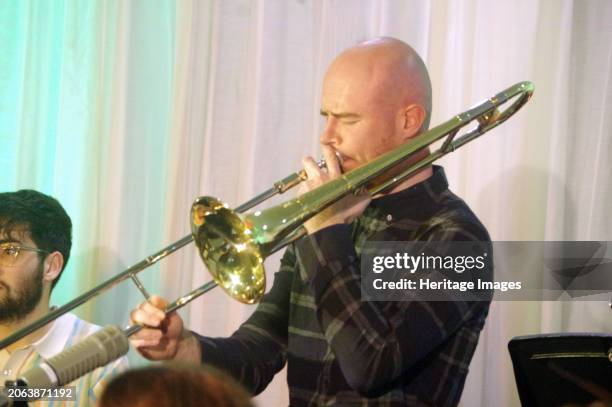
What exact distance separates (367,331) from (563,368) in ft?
1.62

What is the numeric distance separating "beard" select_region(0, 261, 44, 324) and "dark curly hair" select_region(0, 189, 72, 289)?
7cm

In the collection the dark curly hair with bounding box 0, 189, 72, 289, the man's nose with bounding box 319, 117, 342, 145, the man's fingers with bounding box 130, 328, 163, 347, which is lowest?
the man's fingers with bounding box 130, 328, 163, 347

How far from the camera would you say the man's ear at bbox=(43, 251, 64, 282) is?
233 centimetres

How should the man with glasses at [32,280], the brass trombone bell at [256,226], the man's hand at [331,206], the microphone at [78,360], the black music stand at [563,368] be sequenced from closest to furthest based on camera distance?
the microphone at [78,360]
the brass trombone bell at [256,226]
the man's hand at [331,206]
the black music stand at [563,368]
the man with glasses at [32,280]

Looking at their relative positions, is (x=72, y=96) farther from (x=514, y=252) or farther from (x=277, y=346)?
(x=514, y=252)

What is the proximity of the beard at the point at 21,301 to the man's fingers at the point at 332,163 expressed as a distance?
1003 millimetres

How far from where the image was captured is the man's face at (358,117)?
176 cm

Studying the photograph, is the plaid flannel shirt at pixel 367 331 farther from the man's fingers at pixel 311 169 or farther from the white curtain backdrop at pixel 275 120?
the white curtain backdrop at pixel 275 120

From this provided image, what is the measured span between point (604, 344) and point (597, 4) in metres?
1.11

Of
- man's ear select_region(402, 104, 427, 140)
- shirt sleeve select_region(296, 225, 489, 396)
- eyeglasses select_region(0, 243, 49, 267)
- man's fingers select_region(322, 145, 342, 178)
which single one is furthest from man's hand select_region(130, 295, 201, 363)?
eyeglasses select_region(0, 243, 49, 267)

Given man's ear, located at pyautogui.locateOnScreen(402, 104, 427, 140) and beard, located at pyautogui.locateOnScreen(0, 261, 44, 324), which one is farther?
beard, located at pyautogui.locateOnScreen(0, 261, 44, 324)

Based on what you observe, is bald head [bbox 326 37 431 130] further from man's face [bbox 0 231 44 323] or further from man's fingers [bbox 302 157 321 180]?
man's face [bbox 0 231 44 323]

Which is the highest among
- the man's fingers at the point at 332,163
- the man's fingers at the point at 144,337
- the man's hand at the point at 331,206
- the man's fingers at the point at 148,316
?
the man's fingers at the point at 332,163

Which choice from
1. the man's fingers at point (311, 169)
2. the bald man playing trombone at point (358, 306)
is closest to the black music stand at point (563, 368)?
the bald man playing trombone at point (358, 306)
